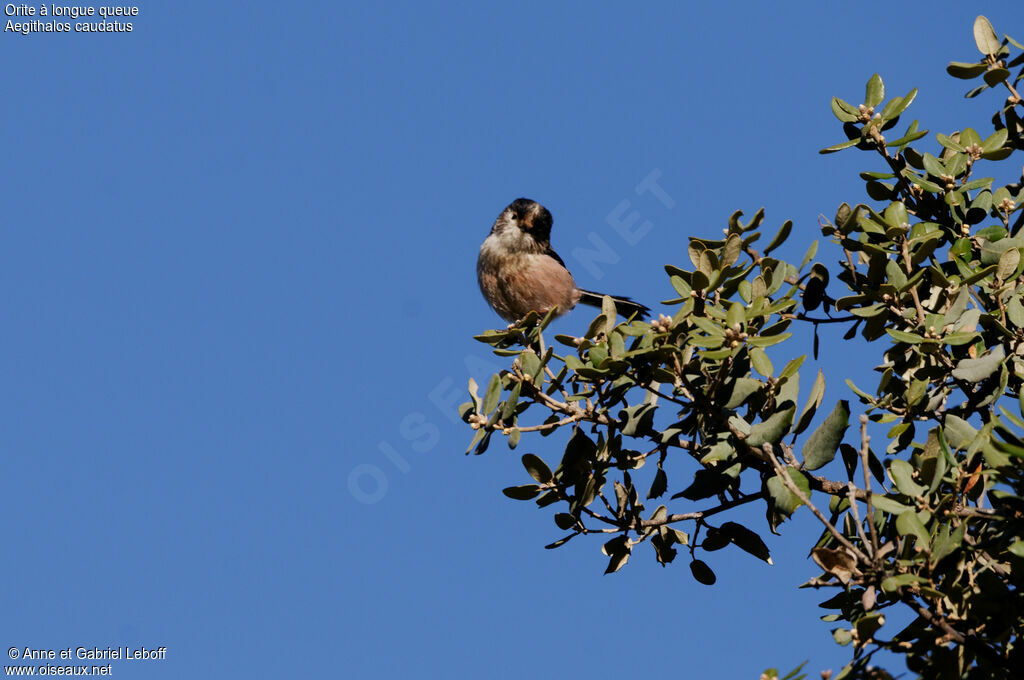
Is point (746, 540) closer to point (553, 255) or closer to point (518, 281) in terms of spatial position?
point (518, 281)

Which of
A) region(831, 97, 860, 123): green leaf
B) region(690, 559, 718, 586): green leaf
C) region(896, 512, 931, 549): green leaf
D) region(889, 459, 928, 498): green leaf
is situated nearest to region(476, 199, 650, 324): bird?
region(831, 97, 860, 123): green leaf

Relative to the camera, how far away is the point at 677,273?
362cm

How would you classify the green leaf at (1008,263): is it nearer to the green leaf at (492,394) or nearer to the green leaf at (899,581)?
the green leaf at (899,581)

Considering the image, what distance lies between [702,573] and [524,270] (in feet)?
12.3

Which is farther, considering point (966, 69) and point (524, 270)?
point (524, 270)

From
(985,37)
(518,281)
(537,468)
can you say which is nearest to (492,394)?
(537,468)

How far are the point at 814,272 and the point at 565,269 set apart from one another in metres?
4.05

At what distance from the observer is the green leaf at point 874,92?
389 centimetres

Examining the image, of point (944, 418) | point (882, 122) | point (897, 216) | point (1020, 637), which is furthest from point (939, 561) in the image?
point (882, 122)

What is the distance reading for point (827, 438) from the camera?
3.13 m

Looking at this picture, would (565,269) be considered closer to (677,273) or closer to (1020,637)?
(677,273)

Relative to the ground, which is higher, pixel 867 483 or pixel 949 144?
pixel 949 144

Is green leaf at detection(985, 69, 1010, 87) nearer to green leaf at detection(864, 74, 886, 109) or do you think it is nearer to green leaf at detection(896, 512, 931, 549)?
green leaf at detection(864, 74, 886, 109)

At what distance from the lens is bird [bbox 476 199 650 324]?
738cm
